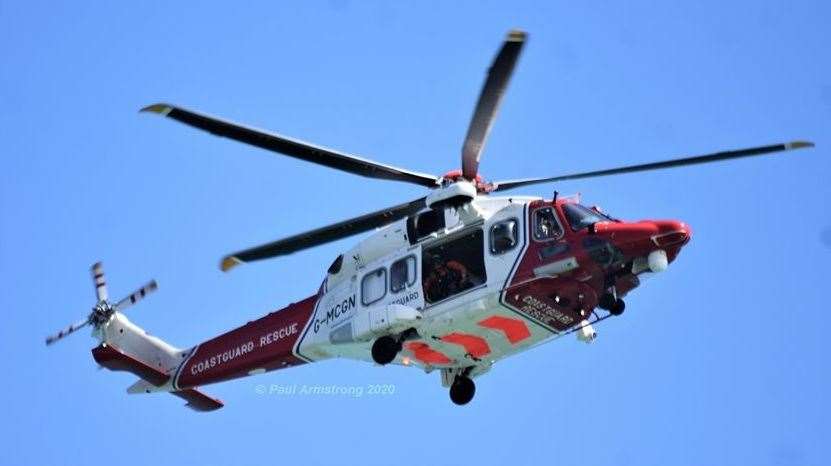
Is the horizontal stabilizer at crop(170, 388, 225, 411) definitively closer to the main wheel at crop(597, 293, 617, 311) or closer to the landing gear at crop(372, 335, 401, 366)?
the landing gear at crop(372, 335, 401, 366)

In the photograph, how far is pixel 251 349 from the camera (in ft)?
71.6

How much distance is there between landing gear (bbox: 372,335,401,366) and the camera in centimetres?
1958

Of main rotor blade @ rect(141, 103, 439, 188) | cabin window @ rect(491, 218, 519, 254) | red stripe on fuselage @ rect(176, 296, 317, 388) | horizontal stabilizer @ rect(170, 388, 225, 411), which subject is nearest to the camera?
main rotor blade @ rect(141, 103, 439, 188)

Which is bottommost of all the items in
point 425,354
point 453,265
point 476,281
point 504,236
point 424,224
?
point 425,354

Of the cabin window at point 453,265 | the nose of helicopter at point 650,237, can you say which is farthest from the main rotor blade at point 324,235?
the nose of helicopter at point 650,237

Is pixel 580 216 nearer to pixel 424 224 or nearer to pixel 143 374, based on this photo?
pixel 424 224

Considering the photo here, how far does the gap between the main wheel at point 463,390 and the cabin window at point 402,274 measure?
216 cm

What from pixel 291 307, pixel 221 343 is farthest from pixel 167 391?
pixel 291 307

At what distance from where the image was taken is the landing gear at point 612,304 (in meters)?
18.5

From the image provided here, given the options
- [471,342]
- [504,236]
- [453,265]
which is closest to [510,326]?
[471,342]

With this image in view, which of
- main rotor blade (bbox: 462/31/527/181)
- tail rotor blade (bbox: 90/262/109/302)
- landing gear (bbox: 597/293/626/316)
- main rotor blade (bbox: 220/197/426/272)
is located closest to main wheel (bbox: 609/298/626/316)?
landing gear (bbox: 597/293/626/316)

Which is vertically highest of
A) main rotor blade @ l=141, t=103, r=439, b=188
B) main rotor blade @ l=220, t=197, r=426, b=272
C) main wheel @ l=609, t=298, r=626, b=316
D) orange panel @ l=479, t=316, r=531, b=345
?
main rotor blade @ l=141, t=103, r=439, b=188

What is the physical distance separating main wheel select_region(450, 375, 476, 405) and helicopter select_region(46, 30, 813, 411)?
0.08 ft

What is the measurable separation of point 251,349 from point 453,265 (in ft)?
14.7
